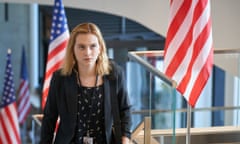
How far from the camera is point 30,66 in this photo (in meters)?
12.2

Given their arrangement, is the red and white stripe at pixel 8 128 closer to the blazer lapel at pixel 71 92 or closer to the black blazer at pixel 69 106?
the black blazer at pixel 69 106

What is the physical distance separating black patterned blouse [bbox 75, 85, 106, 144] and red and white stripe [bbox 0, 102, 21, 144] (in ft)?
15.2

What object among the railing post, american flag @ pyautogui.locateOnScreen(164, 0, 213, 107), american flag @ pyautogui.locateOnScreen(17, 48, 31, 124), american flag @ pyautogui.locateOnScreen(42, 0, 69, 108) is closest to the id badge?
the railing post

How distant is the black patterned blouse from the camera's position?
2.70m

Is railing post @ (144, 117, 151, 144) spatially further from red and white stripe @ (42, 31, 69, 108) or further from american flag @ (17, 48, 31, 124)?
american flag @ (17, 48, 31, 124)

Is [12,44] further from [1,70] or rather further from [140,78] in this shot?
[140,78]

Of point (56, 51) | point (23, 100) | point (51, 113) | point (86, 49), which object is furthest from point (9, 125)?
point (86, 49)

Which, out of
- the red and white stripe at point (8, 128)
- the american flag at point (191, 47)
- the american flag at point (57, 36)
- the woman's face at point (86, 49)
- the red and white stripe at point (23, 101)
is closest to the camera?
the woman's face at point (86, 49)

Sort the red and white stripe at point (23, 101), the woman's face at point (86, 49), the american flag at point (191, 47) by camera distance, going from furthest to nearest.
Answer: the red and white stripe at point (23, 101)
the american flag at point (191, 47)
the woman's face at point (86, 49)

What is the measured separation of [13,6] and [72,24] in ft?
7.05

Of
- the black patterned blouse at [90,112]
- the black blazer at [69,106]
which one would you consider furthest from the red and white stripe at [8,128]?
the black patterned blouse at [90,112]

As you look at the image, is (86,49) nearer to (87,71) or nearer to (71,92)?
(87,71)

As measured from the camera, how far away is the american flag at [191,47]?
109 inches

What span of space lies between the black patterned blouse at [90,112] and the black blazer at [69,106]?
0.03 meters
